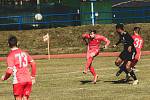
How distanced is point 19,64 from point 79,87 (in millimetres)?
7374

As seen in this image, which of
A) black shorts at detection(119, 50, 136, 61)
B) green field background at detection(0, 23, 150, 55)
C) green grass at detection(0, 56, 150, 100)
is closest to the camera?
green grass at detection(0, 56, 150, 100)

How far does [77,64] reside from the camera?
30.0m

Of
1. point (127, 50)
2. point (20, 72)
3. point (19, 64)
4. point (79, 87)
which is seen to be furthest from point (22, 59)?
point (127, 50)

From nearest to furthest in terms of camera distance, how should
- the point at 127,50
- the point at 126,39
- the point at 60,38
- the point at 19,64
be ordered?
the point at 19,64
the point at 126,39
the point at 127,50
the point at 60,38

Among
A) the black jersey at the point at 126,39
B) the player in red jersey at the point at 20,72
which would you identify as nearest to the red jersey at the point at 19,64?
the player in red jersey at the point at 20,72

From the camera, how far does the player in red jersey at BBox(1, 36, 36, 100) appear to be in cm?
1205

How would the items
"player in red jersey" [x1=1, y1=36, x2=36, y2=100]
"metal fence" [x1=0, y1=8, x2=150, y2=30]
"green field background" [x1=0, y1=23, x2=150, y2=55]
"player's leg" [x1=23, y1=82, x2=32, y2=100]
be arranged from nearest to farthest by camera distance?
"player in red jersey" [x1=1, y1=36, x2=36, y2=100] < "player's leg" [x1=23, y1=82, x2=32, y2=100] < "green field background" [x1=0, y1=23, x2=150, y2=55] < "metal fence" [x1=0, y1=8, x2=150, y2=30]

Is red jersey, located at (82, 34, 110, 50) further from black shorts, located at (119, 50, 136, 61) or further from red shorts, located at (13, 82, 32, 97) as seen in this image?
red shorts, located at (13, 82, 32, 97)

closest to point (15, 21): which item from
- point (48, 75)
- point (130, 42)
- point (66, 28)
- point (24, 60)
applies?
point (66, 28)

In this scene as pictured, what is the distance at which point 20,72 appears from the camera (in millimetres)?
12188

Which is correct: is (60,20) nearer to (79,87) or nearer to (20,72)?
(79,87)

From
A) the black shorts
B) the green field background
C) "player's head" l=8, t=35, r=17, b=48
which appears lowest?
the green field background

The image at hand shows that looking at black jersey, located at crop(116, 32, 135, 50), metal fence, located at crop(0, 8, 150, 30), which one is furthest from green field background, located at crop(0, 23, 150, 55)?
black jersey, located at crop(116, 32, 135, 50)

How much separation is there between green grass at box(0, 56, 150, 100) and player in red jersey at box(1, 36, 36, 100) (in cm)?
455
